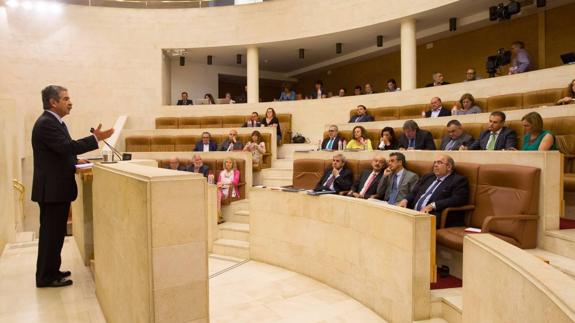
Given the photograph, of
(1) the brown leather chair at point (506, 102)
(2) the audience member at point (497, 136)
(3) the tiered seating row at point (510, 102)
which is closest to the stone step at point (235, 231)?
(2) the audience member at point (497, 136)

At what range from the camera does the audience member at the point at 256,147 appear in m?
6.70

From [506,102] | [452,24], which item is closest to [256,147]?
[506,102]

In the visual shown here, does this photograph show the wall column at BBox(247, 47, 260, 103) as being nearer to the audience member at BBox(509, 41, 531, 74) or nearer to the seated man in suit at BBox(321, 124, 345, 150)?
the seated man in suit at BBox(321, 124, 345, 150)

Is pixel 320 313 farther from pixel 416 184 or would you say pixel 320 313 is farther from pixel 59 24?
pixel 59 24

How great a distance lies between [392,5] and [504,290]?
26.5 feet

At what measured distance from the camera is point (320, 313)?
10.9ft

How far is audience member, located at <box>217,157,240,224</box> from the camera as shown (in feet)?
19.0

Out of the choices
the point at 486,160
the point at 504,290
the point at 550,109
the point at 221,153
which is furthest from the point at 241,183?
the point at 504,290

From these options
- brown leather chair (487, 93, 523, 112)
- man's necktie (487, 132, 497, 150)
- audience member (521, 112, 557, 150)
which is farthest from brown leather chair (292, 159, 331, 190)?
brown leather chair (487, 93, 523, 112)

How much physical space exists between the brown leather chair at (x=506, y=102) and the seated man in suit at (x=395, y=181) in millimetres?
2616

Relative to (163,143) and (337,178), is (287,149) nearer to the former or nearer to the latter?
(163,143)

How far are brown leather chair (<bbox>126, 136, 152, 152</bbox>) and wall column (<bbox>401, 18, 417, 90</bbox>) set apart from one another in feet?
17.5

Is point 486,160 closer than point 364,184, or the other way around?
point 486,160

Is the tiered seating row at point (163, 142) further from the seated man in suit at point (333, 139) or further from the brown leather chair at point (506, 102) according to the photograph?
the brown leather chair at point (506, 102)
